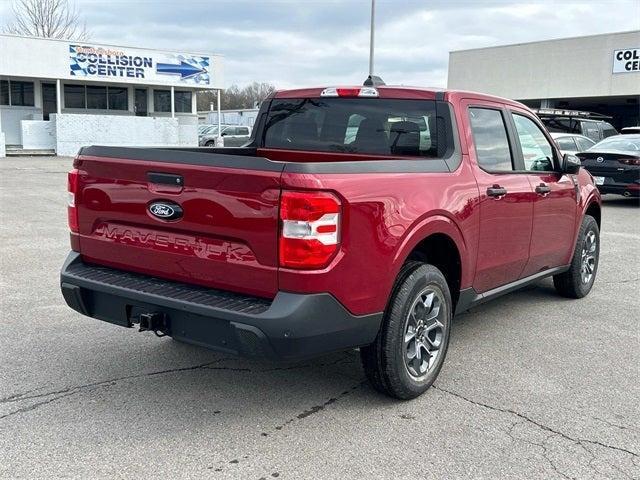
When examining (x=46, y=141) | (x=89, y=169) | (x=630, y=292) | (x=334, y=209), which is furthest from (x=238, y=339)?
(x=46, y=141)

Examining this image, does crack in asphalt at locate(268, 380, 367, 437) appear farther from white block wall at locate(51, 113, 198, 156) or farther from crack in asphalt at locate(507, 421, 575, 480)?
white block wall at locate(51, 113, 198, 156)

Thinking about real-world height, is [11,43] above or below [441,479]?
above

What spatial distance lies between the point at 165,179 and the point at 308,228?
90 centimetres

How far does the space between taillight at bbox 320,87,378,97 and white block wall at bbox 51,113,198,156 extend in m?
24.8

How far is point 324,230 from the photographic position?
3.14 metres

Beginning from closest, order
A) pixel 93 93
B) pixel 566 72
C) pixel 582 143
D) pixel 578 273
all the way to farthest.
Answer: pixel 578 273 → pixel 582 143 → pixel 93 93 → pixel 566 72

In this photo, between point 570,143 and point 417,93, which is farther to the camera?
point 570,143

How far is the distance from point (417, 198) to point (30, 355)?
2.91m

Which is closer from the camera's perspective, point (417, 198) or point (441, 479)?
point (441, 479)

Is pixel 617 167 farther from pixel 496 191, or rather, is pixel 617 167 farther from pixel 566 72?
pixel 566 72

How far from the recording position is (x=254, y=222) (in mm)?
3201

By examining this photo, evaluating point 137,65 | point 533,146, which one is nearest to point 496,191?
point 533,146

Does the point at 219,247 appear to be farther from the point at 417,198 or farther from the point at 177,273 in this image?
the point at 417,198

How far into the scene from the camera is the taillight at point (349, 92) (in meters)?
4.65
